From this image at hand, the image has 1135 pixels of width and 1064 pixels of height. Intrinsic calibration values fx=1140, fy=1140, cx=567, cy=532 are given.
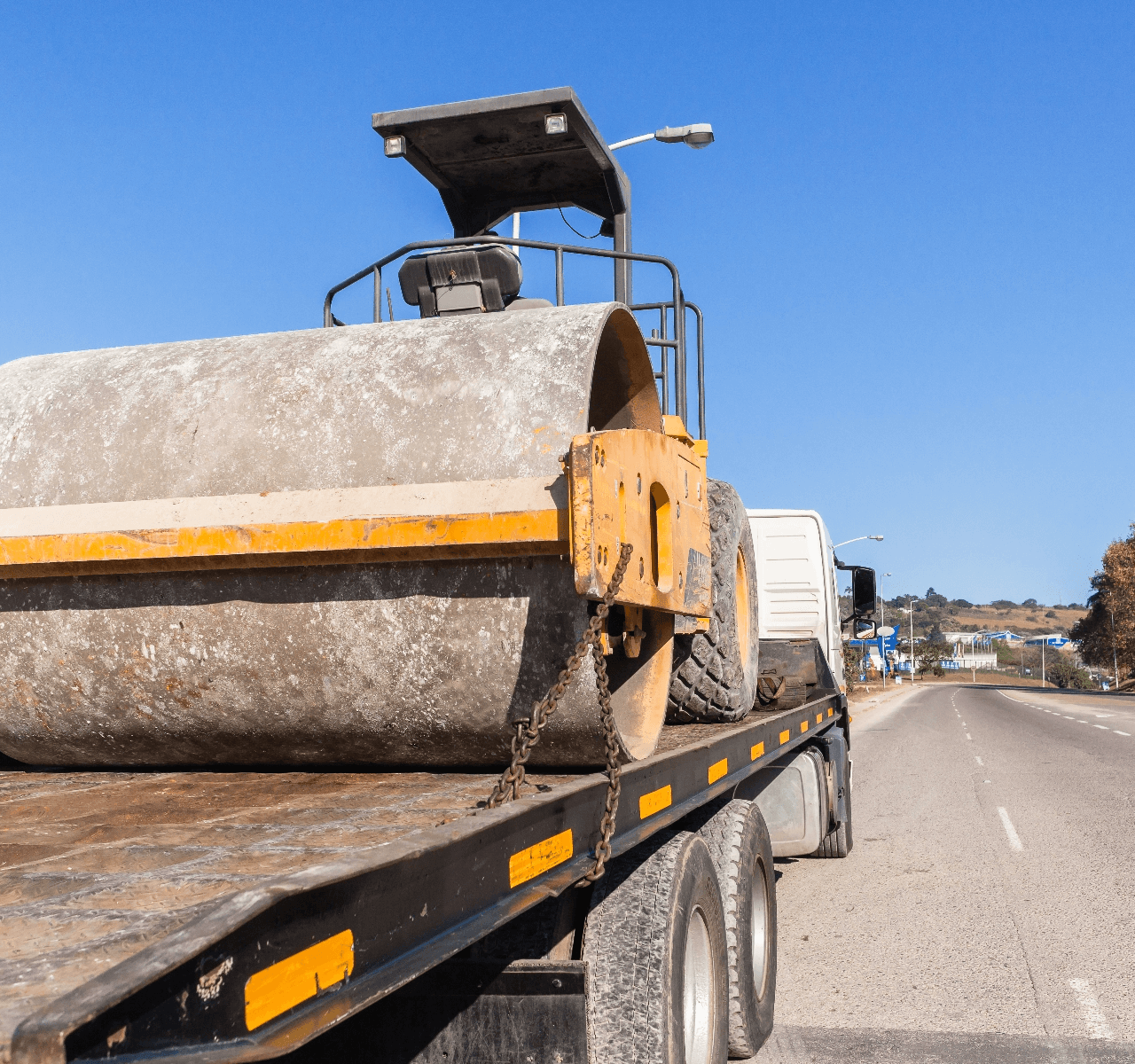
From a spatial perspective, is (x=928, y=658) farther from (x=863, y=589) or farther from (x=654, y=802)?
(x=654, y=802)

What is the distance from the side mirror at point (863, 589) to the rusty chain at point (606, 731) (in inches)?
326

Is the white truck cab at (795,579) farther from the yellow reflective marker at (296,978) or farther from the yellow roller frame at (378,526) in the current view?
the yellow reflective marker at (296,978)

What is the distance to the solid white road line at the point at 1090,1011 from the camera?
484 cm

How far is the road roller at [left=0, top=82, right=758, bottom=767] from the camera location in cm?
277

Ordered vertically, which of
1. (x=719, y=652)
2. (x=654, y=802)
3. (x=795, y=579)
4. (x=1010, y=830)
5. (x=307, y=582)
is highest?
(x=795, y=579)

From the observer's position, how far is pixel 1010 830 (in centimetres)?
1030

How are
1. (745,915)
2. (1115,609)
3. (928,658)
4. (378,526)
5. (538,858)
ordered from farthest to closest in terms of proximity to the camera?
(928,658) < (1115,609) < (745,915) < (378,526) < (538,858)

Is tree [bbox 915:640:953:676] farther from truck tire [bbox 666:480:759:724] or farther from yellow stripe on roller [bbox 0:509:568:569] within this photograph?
yellow stripe on roller [bbox 0:509:568:569]

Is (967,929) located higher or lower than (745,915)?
lower

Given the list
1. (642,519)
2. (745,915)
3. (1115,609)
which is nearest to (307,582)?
(642,519)

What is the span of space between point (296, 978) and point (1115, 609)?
78.3m

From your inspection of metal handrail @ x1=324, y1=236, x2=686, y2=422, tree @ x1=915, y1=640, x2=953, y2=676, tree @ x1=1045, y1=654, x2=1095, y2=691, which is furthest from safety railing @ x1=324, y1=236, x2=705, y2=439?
tree @ x1=915, y1=640, x2=953, y2=676

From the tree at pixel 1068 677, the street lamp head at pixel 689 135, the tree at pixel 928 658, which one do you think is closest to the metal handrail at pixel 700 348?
the street lamp head at pixel 689 135

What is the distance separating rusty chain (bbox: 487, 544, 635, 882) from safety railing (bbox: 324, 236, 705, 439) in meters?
2.20
